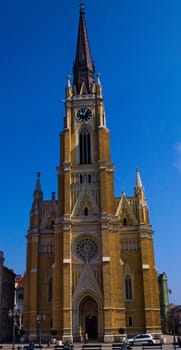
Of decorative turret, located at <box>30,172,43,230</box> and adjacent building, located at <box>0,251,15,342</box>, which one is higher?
decorative turret, located at <box>30,172,43,230</box>

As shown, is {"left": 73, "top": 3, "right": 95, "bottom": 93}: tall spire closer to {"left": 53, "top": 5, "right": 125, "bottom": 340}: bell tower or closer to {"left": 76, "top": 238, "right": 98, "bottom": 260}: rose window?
{"left": 53, "top": 5, "right": 125, "bottom": 340}: bell tower

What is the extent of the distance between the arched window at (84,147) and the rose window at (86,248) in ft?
43.9

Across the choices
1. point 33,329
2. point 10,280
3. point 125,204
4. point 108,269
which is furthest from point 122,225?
point 10,280

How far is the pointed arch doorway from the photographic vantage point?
197 feet

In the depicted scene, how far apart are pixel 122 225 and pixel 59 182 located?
12206mm

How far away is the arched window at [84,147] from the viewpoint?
67.7 metres

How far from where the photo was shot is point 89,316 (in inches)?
2406

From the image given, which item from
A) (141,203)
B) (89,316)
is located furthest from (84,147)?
(89,316)

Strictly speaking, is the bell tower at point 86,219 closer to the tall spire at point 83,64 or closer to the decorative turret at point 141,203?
the tall spire at point 83,64

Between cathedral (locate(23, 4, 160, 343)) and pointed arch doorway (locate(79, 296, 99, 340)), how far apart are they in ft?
0.46

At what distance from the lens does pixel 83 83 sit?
73625 millimetres

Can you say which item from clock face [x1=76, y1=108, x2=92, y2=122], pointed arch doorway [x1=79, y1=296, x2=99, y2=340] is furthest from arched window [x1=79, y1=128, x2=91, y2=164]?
pointed arch doorway [x1=79, y1=296, x2=99, y2=340]

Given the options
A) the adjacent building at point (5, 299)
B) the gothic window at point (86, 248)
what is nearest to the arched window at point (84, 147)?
the gothic window at point (86, 248)

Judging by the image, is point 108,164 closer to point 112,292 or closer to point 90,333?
point 112,292
